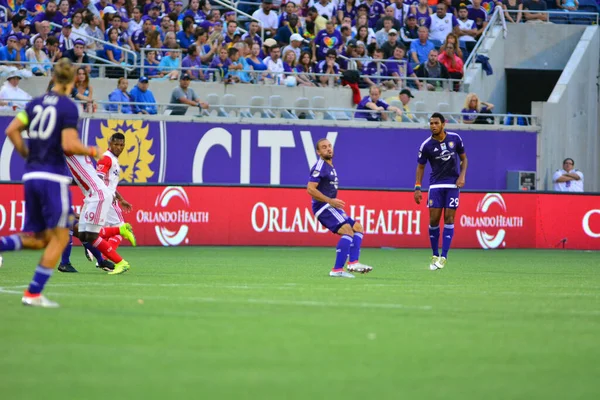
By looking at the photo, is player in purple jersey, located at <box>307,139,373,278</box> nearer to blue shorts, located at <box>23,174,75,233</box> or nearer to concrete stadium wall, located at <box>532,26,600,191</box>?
blue shorts, located at <box>23,174,75,233</box>

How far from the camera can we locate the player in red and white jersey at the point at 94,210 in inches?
593

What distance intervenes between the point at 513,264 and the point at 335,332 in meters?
11.7

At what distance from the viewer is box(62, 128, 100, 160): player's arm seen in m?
9.89

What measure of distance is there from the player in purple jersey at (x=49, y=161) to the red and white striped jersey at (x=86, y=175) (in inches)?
196

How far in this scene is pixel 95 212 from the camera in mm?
15086

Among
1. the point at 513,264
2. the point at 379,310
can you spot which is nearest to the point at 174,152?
the point at 513,264

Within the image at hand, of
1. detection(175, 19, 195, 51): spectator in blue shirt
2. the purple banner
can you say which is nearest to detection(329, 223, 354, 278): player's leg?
the purple banner

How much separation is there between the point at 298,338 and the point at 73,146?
285 cm

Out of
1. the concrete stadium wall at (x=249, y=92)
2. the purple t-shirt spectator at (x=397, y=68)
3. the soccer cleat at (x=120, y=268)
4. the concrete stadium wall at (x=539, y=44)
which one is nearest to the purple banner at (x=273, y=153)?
the concrete stadium wall at (x=249, y=92)

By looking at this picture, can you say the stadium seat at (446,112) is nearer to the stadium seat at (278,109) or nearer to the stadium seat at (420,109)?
the stadium seat at (420,109)

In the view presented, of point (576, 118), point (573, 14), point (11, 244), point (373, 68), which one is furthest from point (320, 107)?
point (11, 244)

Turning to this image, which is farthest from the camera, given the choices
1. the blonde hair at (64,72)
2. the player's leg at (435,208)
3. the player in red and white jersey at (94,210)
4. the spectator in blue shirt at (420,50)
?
the spectator in blue shirt at (420,50)

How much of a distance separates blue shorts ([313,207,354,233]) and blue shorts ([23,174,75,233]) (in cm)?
582

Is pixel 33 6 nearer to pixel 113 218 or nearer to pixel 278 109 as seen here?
pixel 278 109
